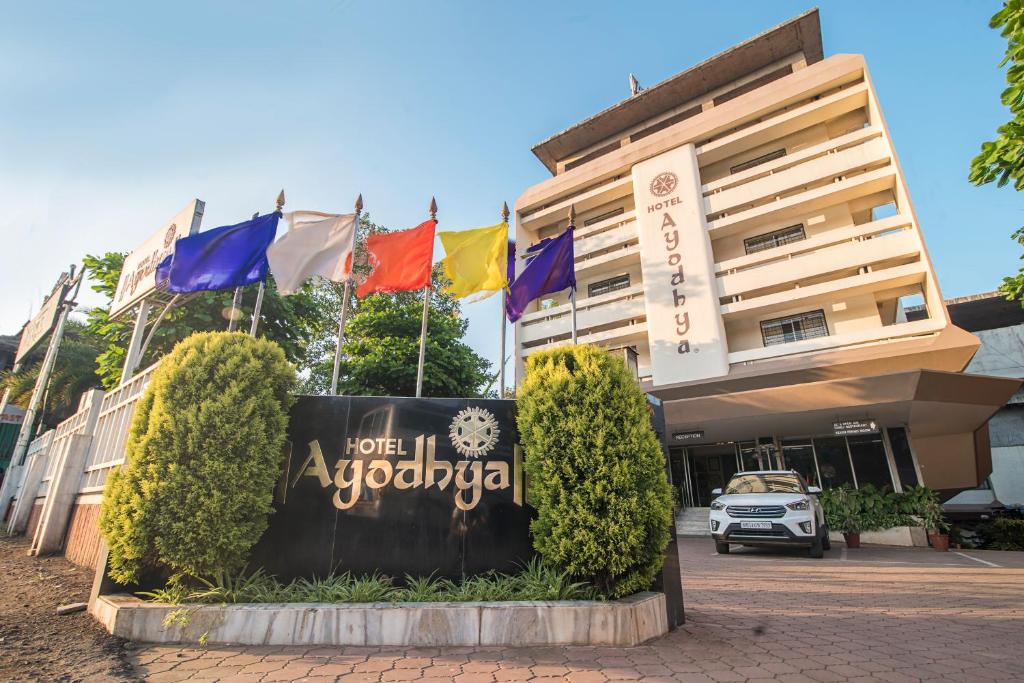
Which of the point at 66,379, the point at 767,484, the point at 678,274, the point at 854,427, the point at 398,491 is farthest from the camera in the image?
the point at 66,379

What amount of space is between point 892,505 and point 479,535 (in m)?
14.5

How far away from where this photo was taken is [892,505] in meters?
13.8

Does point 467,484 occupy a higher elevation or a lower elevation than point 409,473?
lower

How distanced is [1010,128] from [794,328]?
14306 millimetres

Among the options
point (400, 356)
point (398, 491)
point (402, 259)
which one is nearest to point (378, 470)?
point (398, 491)

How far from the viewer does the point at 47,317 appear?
15.6 meters

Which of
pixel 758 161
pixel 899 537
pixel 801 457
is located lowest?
pixel 899 537

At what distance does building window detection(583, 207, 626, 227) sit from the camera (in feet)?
79.5

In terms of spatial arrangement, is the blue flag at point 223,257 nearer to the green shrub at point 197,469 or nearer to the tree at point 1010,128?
the green shrub at point 197,469

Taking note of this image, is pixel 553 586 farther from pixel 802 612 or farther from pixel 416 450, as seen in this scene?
pixel 802 612

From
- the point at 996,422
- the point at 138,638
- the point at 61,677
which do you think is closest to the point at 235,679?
the point at 61,677

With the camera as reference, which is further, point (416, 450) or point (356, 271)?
point (356, 271)

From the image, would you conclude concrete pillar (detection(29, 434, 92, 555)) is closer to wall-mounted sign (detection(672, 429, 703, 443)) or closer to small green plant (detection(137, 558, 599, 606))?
small green plant (detection(137, 558, 599, 606))

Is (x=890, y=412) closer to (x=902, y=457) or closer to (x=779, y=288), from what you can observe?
(x=902, y=457)
